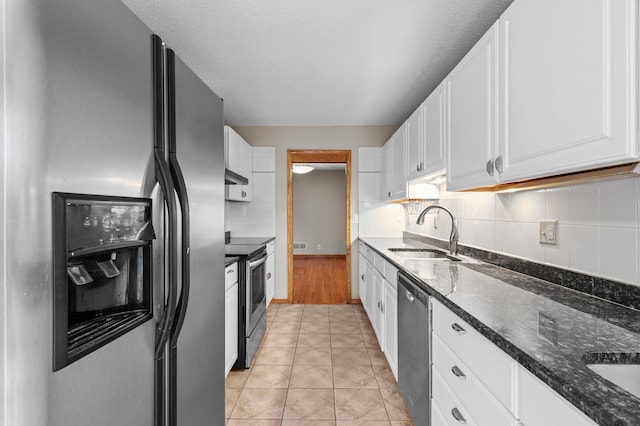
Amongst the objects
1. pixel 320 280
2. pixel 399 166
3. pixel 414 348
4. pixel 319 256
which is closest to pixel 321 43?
pixel 399 166

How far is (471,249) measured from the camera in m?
2.27

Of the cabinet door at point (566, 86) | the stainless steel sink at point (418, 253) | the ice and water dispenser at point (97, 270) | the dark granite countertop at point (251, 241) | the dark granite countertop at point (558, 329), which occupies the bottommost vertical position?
the stainless steel sink at point (418, 253)

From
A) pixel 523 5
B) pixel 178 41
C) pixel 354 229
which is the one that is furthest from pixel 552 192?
pixel 354 229

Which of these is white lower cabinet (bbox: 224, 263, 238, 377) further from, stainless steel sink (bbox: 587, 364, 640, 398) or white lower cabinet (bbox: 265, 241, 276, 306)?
stainless steel sink (bbox: 587, 364, 640, 398)

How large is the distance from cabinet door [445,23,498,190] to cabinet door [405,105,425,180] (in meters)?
0.52

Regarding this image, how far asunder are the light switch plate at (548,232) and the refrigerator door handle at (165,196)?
63.6 inches

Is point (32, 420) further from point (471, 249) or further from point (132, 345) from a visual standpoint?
point (471, 249)

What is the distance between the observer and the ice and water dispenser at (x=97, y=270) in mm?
657

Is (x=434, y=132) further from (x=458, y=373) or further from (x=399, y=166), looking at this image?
(x=458, y=373)

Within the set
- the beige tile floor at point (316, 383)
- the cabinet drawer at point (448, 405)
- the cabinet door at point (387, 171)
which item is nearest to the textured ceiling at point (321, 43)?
the cabinet door at point (387, 171)

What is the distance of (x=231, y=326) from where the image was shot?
233cm

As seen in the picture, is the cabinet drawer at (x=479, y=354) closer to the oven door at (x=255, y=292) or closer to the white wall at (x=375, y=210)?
the oven door at (x=255, y=292)

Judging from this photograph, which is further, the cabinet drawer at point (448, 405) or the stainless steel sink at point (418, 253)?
the stainless steel sink at point (418, 253)

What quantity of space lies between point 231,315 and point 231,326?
79 millimetres
